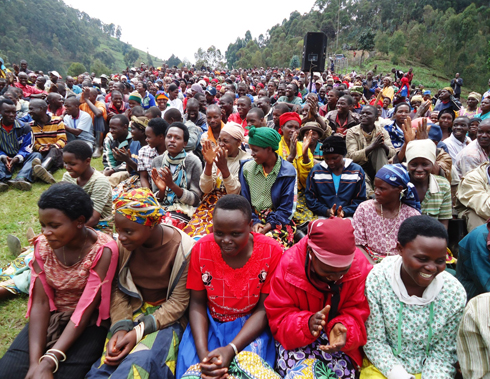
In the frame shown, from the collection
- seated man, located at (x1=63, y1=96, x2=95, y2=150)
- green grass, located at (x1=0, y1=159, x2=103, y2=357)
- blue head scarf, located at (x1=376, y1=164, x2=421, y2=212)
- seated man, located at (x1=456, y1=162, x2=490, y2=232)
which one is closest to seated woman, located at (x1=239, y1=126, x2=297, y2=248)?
blue head scarf, located at (x1=376, y1=164, x2=421, y2=212)

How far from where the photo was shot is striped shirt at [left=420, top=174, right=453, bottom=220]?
10.7 feet

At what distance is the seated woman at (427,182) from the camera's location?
126 inches

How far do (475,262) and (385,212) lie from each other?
808mm

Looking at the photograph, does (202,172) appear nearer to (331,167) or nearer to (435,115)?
(331,167)

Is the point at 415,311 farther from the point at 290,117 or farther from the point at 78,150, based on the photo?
the point at 78,150

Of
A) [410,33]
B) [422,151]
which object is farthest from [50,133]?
[410,33]

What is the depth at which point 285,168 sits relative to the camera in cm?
342

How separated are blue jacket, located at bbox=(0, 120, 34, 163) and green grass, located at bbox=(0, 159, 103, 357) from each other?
0.72 meters

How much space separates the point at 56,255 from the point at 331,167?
9.56 feet

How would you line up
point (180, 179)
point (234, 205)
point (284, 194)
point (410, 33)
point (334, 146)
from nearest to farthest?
point (234, 205)
point (284, 194)
point (334, 146)
point (180, 179)
point (410, 33)

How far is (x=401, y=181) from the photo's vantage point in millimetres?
2773

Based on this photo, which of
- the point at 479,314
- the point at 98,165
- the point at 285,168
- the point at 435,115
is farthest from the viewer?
the point at 98,165

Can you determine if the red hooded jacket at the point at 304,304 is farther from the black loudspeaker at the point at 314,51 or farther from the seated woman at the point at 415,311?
the black loudspeaker at the point at 314,51

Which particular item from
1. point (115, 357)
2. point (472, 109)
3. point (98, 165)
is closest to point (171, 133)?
point (115, 357)
